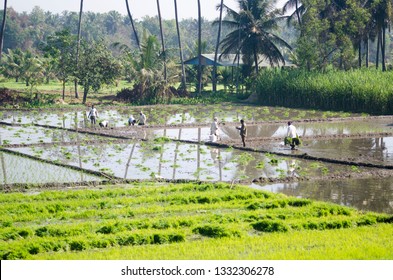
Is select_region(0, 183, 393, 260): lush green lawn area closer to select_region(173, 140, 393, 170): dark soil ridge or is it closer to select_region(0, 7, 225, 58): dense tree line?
select_region(173, 140, 393, 170): dark soil ridge

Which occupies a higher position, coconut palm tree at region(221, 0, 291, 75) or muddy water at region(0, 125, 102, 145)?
coconut palm tree at region(221, 0, 291, 75)

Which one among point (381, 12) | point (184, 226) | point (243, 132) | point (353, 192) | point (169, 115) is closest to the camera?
point (184, 226)

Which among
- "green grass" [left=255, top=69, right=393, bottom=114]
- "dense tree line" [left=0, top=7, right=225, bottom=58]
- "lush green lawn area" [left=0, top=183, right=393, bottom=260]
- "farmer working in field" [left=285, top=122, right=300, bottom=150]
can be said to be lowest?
"lush green lawn area" [left=0, top=183, right=393, bottom=260]

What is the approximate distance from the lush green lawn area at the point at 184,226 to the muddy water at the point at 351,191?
40.6 inches

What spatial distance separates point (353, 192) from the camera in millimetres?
16844

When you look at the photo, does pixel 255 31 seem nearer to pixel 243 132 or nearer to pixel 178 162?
pixel 243 132

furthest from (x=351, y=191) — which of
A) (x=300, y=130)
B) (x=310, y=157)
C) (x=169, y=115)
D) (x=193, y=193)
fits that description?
(x=169, y=115)

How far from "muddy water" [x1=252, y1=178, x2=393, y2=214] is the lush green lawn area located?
40.6 inches

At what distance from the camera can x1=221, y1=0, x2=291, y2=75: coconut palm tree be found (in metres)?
51.5

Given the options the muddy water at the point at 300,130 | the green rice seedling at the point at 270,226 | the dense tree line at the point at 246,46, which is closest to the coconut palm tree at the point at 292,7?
the dense tree line at the point at 246,46

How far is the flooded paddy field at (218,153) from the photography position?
18391 mm

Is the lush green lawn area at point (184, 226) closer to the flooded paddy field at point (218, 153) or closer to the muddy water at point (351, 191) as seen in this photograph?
the muddy water at point (351, 191)

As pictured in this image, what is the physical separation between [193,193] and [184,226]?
316 centimetres

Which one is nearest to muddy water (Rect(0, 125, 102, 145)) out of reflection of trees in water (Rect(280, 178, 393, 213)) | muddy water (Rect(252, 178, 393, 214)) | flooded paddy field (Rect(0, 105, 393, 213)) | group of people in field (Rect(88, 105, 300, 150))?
flooded paddy field (Rect(0, 105, 393, 213))
